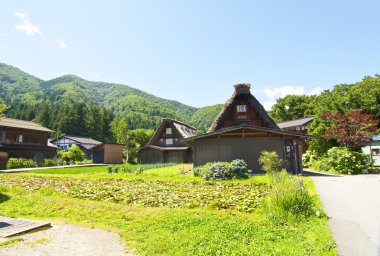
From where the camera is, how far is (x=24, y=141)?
120ft

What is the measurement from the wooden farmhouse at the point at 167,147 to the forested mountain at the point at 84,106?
3686 centimetres

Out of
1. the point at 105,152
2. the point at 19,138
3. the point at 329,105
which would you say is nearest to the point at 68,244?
the point at 329,105

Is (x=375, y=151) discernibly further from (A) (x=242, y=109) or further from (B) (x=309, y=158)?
(A) (x=242, y=109)

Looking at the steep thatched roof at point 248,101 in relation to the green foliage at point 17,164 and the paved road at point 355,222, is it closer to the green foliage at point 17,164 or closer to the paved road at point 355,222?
the paved road at point 355,222

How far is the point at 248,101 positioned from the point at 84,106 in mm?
71364

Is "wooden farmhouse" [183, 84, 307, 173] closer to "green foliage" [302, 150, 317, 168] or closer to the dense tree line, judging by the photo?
the dense tree line

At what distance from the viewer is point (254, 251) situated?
4.20 meters

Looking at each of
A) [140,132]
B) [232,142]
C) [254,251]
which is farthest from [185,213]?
[140,132]

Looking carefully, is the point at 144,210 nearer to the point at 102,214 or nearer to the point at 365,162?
the point at 102,214

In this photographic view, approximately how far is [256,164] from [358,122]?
11.5m

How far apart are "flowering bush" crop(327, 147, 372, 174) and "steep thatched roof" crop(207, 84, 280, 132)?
19.4ft

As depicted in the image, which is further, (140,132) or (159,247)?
(140,132)

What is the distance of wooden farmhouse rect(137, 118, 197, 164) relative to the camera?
38.9m

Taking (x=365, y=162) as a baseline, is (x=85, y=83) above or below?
above
